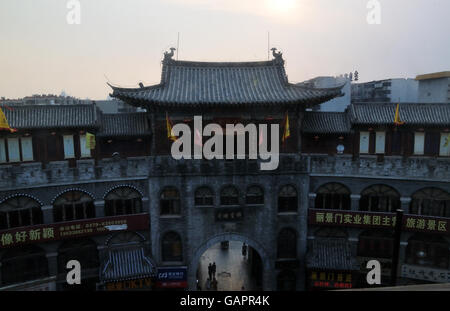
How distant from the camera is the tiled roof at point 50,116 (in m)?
18.6

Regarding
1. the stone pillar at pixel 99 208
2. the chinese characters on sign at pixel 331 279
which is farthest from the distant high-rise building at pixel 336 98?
the stone pillar at pixel 99 208

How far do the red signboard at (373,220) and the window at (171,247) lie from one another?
30.5 feet

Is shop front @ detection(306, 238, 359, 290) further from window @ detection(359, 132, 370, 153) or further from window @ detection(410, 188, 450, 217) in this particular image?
window @ detection(359, 132, 370, 153)

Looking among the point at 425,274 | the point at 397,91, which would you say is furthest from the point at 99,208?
the point at 397,91

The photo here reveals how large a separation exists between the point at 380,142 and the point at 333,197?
16.5ft

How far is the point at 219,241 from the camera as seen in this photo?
71.3 feet

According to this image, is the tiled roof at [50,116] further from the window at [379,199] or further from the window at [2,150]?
the window at [379,199]

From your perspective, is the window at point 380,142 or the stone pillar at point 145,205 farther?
the window at point 380,142

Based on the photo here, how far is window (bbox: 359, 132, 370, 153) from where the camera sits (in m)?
21.7

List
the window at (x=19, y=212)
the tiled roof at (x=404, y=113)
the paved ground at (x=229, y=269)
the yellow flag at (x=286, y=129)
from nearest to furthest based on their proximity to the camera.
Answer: the window at (x=19, y=212)
the yellow flag at (x=286, y=129)
the tiled roof at (x=404, y=113)
the paved ground at (x=229, y=269)

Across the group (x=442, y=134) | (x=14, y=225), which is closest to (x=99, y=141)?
(x=14, y=225)

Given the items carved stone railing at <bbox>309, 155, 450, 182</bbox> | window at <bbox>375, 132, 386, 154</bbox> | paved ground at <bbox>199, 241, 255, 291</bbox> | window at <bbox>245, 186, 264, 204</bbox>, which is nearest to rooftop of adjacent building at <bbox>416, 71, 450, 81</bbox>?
carved stone railing at <bbox>309, 155, 450, 182</bbox>

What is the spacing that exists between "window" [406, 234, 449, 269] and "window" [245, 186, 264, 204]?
1044 cm
